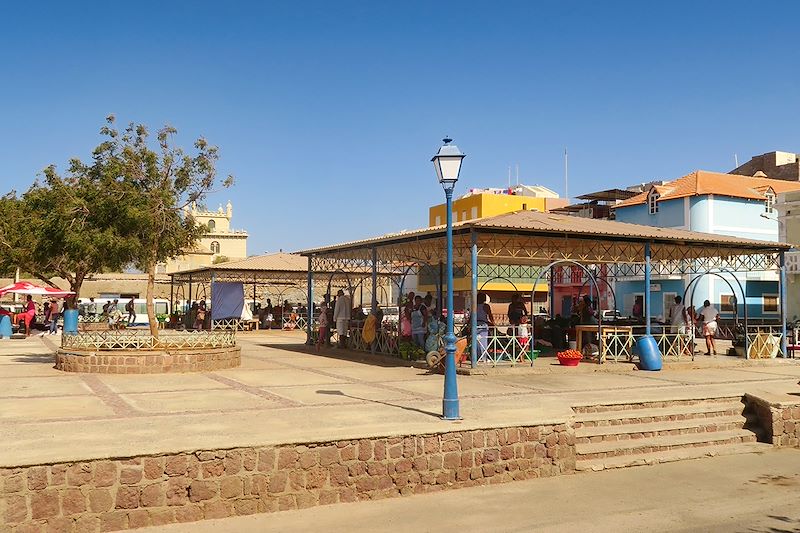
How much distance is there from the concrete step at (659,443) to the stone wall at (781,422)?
10.2 inches

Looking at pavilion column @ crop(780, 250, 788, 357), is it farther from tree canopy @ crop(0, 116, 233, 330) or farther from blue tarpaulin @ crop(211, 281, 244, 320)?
blue tarpaulin @ crop(211, 281, 244, 320)

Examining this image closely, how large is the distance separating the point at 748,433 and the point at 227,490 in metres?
7.39

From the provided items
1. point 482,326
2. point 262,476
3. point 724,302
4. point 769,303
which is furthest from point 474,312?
point 769,303

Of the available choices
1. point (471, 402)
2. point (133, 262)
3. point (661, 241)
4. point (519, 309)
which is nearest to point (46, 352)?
point (133, 262)

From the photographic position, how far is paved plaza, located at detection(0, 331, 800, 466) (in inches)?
294

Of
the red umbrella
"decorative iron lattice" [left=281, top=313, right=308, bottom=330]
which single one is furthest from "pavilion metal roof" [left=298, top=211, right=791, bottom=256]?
the red umbrella

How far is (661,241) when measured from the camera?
1762 centimetres

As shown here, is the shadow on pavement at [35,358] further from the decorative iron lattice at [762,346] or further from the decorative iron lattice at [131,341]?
the decorative iron lattice at [762,346]

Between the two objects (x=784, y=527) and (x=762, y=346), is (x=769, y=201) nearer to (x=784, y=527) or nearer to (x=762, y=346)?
(x=762, y=346)

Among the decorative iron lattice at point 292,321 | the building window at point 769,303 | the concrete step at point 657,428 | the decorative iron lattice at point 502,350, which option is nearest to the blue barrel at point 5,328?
the decorative iron lattice at point 292,321

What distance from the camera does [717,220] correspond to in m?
35.4

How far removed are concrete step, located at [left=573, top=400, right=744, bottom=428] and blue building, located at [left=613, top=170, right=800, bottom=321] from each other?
23604 mm

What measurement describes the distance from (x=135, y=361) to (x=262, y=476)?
7987 millimetres

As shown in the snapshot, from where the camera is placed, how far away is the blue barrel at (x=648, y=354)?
51.0 feet
